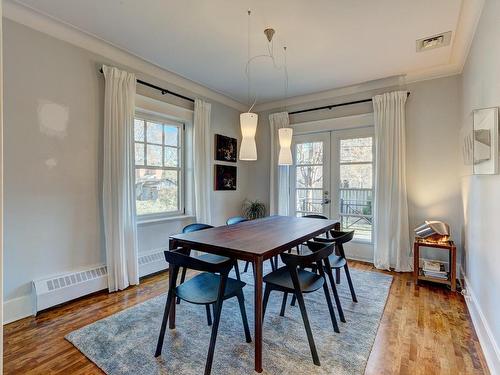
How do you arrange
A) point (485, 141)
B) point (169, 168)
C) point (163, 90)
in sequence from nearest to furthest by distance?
point (485, 141), point (163, 90), point (169, 168)

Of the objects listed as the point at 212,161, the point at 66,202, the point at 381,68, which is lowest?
the point at 66,202

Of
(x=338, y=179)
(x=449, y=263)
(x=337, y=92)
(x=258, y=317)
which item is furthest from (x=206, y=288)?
(x=337, y=92)

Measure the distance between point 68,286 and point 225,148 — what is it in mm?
2910

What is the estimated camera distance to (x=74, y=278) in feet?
8.95

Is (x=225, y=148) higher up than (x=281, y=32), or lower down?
lower down

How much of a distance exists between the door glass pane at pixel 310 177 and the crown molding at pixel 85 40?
2175mm

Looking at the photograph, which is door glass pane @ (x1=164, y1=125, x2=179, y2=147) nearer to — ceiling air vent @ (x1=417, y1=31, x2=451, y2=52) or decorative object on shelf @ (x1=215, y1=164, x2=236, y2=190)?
decorative object on shelf @ (x1=215, y1=164, x2=236, y2=190)

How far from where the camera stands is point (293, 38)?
2.77 metres

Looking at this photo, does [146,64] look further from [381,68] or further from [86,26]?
[381,68]

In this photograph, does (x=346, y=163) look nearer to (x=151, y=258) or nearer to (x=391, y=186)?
(x=391, y=186)

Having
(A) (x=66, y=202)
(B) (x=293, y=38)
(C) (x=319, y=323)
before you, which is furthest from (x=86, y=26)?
(C) (x=319, y=323)

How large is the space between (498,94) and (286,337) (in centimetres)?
228

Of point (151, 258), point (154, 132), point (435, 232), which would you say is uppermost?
point (154, 132)

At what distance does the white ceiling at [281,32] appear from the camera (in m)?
2.30
